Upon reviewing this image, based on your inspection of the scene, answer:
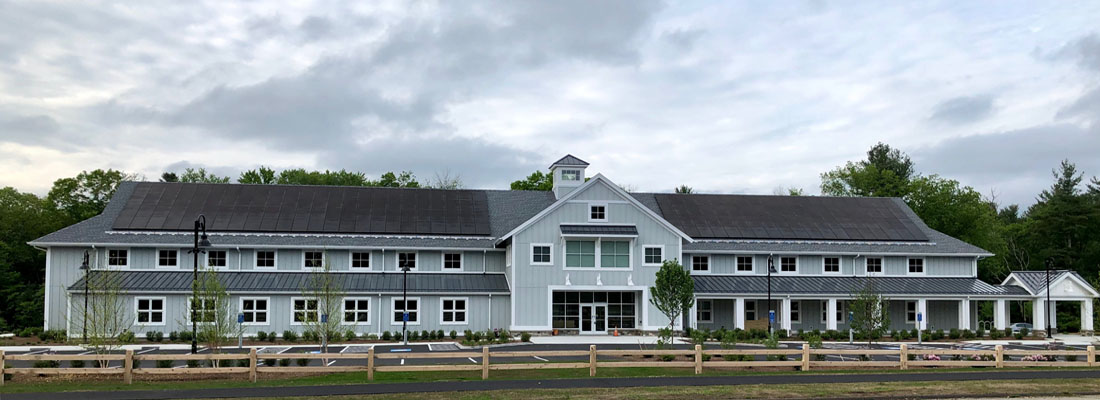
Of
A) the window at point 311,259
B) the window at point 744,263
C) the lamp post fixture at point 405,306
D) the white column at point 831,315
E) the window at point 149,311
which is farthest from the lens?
the window at point 744,263

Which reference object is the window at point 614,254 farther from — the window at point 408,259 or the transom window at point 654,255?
the window at point 408,259

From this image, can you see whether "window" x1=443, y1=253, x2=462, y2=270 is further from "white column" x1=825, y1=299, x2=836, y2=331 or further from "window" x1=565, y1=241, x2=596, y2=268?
"white column" x1=825, y1=299, x2=836, y2=331

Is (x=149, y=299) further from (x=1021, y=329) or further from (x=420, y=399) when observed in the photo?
(x=1021, y=329)

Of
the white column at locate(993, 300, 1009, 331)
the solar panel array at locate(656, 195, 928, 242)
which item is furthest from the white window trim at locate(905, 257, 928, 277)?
the white column at locate(993, 300, 1009, 331)

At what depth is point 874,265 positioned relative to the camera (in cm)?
5259

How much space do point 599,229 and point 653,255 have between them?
129 inches

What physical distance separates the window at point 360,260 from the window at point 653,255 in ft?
48.0

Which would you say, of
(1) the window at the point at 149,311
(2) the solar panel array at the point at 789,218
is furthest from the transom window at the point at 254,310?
(2) the solar panel array at the point at 789,218

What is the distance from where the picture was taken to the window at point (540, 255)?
46719mm

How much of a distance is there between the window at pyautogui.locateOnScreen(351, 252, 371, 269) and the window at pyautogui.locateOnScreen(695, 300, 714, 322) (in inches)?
722

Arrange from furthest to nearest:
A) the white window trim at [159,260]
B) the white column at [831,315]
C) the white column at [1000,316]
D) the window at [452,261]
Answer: the white column at [1000,316]
the white column at [831,315]
the window at [452,261]
the white window trim at [159,260]

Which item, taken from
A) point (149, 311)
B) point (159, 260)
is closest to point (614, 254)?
point (149, 311)

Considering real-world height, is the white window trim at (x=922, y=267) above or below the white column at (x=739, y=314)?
above

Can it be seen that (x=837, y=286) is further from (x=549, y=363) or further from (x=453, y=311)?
(x=549, y=363)
